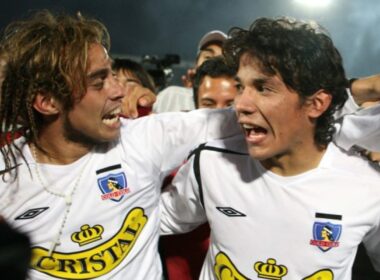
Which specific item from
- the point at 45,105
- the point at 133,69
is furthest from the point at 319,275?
the point at 133,69

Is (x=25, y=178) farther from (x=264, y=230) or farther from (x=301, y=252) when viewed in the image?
(x=301, y=252)

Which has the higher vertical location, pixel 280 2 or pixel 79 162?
pixel 280 2

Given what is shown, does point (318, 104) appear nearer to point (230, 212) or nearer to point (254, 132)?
point (254, 132)

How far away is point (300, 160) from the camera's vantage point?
1.32 m

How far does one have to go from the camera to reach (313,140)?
1.33 m

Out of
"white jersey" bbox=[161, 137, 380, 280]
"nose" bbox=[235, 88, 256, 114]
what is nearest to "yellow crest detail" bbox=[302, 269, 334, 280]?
"white jersey" bbox=[161, 137, 380, 280]

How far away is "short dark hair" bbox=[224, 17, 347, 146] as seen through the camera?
4.09ft

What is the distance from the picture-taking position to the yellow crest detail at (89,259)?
134cm

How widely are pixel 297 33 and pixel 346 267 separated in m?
0.72

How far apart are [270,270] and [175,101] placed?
187 centimetres

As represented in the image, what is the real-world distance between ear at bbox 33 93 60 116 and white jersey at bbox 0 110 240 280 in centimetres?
14

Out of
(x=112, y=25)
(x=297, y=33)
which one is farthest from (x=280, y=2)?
(x=297, y=33)

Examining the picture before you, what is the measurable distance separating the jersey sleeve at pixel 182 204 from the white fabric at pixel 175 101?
1378mm

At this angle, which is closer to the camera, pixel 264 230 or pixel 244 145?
pixel 264 230
